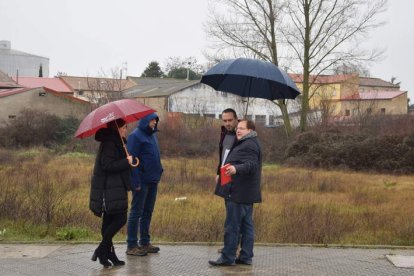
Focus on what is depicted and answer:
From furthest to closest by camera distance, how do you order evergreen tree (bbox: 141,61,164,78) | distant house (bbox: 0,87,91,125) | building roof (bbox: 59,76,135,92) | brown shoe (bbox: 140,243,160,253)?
1. evergreen tree (bbox: 141,61,164,78)
2. building roof (bbox: 59,76,135,92)
3. distant house (bbox: 0,87,91,125)
4. brown shoe (bbox: 140,243,160,253)

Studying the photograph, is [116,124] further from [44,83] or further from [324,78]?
[44,83]

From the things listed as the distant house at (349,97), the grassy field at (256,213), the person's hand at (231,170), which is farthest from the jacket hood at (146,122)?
the distant house at (349,97)

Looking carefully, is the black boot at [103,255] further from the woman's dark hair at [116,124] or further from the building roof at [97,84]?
the building roof at [97,84]

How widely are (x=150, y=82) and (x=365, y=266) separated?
62.0 m

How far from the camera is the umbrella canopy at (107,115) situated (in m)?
6.30

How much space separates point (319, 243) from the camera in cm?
889

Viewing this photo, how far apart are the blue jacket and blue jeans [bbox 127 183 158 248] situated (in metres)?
0.13

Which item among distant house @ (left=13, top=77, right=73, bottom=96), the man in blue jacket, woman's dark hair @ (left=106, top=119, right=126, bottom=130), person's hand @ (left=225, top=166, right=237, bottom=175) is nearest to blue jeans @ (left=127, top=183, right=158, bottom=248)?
the man in blue jacket

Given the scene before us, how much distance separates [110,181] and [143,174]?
683 millimetres

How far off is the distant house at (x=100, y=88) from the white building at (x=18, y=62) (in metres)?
16.4

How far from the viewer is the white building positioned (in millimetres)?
89688

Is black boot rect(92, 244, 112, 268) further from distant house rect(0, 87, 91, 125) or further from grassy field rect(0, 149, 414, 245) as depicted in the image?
distant house rect(0, 87, 91, 125)

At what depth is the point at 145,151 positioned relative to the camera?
724 centimetres

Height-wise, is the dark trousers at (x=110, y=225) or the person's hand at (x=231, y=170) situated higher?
the person's hand at (x=231, y=170)
